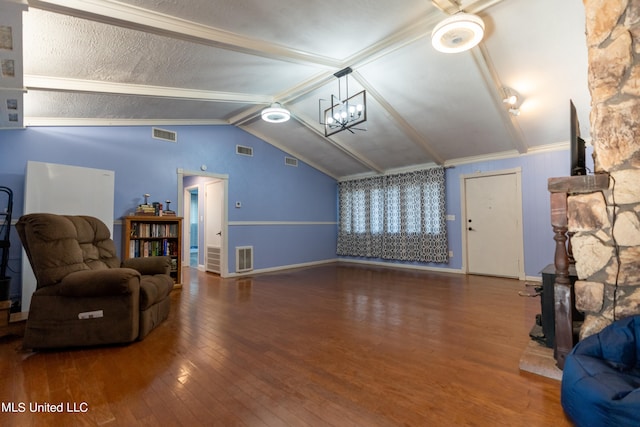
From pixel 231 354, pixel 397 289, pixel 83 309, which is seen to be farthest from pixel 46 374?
pixel 397 289

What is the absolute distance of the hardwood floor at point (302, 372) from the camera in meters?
1.47

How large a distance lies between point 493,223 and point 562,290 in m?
3.75

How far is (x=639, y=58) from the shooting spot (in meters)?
1.66

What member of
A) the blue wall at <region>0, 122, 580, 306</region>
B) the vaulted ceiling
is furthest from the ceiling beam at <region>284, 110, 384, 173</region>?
the blue wall at <region>0, 122, 580, 306</region>

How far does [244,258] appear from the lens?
5.66 metres

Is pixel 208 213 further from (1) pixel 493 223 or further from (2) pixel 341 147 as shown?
(1) pixel 493 223

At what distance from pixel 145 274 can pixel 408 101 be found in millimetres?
4112

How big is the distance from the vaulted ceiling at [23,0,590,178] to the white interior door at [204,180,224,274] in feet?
4.54

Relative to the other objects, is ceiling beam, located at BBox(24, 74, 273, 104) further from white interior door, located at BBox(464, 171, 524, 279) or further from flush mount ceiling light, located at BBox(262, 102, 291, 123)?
white interior door, located at BBox(464, 171, 524, 279)

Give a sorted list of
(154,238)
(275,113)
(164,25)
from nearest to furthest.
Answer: (164,25) < (275,113) < (154,238)

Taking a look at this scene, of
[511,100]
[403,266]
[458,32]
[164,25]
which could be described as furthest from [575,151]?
[403,266]

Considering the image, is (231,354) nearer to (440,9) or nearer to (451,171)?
(440,9)

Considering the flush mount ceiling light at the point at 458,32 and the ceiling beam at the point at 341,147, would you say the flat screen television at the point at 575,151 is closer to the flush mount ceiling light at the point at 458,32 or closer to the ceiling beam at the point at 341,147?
the flush mount ceiling light at the point at 458,32

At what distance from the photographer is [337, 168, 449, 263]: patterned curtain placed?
5.90m
